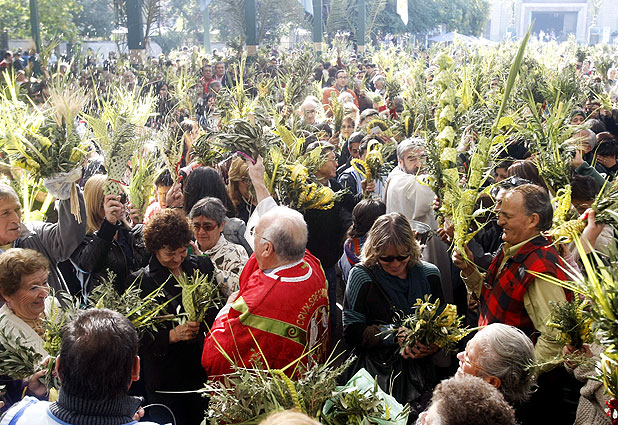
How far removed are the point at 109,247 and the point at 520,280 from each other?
239cm

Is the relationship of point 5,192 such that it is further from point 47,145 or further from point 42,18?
point 42,18

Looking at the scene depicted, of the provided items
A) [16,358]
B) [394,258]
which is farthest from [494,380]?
[16,358]

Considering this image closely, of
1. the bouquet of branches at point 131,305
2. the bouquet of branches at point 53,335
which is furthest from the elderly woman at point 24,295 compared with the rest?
the bouquet of branches at point 131,305

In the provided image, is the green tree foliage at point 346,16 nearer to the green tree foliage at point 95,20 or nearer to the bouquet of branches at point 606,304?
the green tree foliage at point 95,20

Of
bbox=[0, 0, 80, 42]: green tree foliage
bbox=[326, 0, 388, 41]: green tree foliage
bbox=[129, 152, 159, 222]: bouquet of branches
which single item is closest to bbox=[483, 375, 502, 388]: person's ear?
bbox=[129, 152, 159, 222]: bouquet of branches

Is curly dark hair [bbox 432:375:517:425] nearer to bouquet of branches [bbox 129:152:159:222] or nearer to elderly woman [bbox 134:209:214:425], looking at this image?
elderly woman [bbox 134:209:214:425]

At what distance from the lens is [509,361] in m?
2.82

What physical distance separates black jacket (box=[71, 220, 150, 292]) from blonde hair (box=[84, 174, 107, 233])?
20 cm

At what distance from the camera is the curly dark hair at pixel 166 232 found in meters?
3.74

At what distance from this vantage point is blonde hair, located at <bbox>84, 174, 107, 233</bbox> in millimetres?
4406

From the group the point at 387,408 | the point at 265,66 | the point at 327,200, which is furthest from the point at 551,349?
the point at 265,66

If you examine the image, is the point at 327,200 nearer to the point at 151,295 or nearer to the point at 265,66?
the point at 151,295

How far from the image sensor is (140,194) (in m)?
5.04

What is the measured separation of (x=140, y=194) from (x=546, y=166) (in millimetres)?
3005
